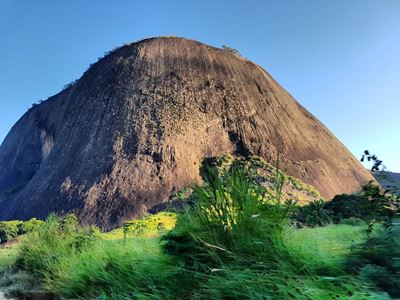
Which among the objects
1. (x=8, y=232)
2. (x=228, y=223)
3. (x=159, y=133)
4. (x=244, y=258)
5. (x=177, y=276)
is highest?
(x=159, y=133)

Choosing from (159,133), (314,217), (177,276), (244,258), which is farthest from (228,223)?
(159,133)

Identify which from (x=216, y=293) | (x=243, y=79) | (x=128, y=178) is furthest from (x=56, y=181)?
(x=216, y=293)

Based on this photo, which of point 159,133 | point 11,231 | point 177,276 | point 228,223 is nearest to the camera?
point 177,276

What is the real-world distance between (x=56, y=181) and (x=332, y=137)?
30.4 meters

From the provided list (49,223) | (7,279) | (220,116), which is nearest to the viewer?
(7,279)

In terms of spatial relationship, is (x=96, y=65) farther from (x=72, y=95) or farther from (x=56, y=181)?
(x=56, y=181)

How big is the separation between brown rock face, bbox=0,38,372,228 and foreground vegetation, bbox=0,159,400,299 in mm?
26387

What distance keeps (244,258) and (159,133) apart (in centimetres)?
3370

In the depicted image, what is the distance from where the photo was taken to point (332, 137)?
49.2 meters

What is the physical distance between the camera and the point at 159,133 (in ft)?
124

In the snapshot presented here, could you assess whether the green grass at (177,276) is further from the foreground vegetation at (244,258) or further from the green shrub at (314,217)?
the green shrub at (314,217)

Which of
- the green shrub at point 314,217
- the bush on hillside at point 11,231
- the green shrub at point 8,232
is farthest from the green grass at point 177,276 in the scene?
the green shrub at point 8,232

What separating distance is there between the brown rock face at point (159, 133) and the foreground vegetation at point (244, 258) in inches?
1039

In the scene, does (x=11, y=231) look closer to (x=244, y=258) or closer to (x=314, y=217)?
(x=314, y=217)
